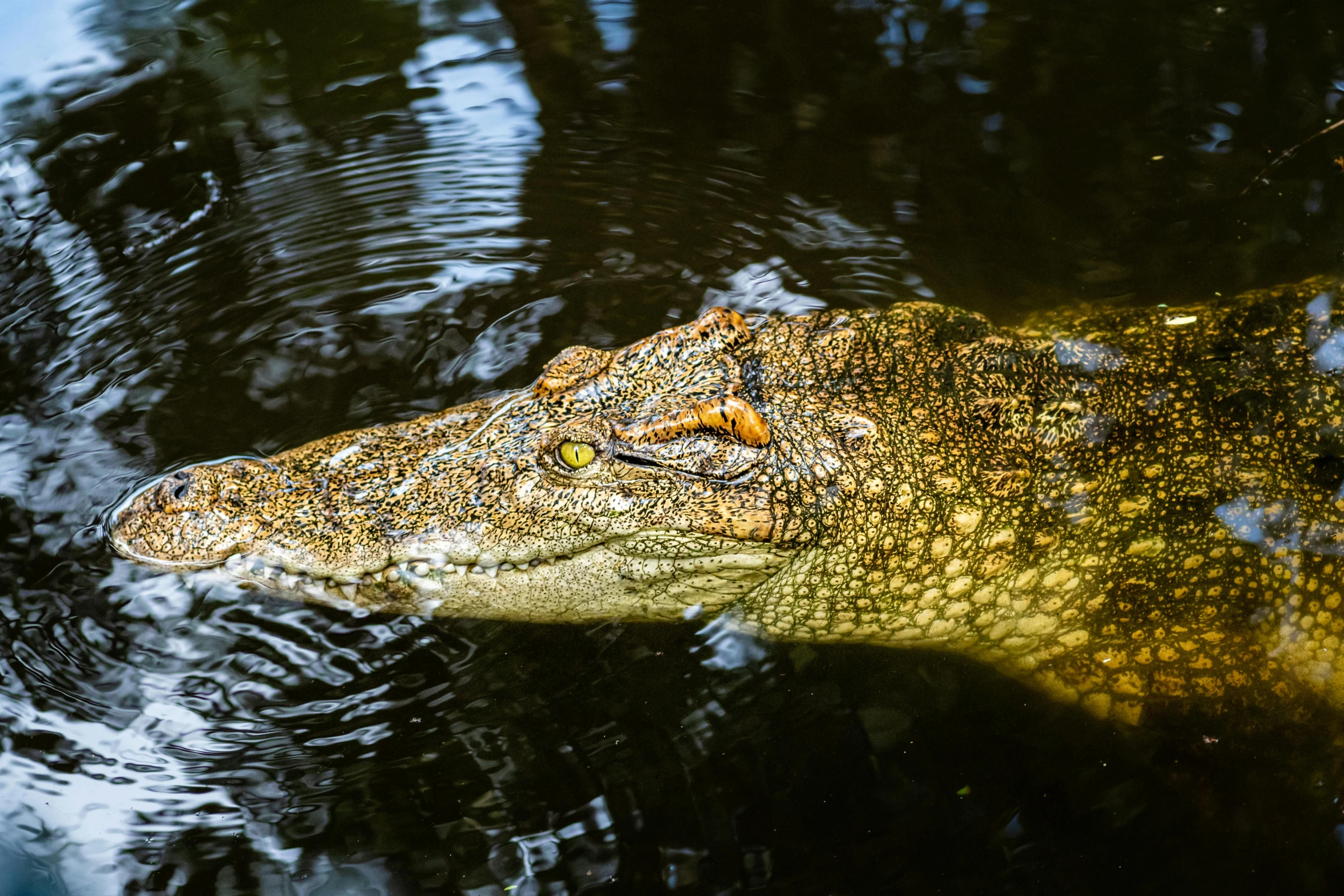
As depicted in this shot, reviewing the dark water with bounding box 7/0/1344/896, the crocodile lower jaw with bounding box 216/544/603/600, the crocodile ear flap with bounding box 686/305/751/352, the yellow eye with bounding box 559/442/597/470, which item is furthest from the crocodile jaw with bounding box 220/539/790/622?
the crocodile ear flap with bounding box 686/305/751/352

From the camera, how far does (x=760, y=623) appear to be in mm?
3426

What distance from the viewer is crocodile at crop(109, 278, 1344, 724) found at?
3145mm

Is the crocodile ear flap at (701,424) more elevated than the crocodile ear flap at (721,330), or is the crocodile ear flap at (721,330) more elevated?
the crocodile ear flap at (721,330)

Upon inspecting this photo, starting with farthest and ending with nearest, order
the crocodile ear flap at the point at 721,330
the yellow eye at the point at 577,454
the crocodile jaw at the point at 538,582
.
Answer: the crocodile ear flap at the point at 721,330 < the crocodile jaw at the point at 538,582 < the yellow eye at the point at 577,454

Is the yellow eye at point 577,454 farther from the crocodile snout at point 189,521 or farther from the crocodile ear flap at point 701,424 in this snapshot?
the crocodile snout at point 189,521

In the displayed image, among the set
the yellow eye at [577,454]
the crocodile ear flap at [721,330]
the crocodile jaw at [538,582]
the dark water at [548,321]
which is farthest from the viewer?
the crocodile ear flap at [721,330]

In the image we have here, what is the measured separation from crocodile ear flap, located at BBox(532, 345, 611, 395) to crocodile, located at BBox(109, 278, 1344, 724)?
14mm

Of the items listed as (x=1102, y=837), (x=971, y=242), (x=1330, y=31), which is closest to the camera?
(x=1102, y=837)

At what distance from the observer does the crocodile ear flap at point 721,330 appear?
3.33m

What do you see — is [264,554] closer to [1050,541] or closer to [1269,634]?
[1050,541]

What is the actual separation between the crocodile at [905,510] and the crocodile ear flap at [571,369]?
0.01 meters

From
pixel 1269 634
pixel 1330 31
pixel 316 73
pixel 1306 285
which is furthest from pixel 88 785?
pixel 1330 31

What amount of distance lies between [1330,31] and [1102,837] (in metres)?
4.79

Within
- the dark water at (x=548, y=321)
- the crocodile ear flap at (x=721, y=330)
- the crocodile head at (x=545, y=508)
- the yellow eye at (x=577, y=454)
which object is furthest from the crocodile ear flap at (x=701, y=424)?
the dark water at (x=548, y=321)
